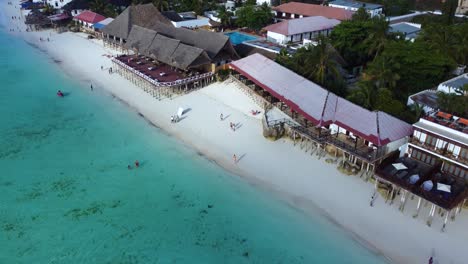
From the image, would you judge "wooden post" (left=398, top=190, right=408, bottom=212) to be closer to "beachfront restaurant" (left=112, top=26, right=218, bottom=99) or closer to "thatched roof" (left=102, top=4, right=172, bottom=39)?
"beachfront restaurant" (left=112, top=26, right=218, bottom=99)

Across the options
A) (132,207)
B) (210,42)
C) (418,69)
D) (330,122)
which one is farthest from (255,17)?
(132,207)

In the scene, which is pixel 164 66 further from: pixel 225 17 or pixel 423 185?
pixel 423 185

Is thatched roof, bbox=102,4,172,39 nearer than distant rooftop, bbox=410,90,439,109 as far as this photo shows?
No

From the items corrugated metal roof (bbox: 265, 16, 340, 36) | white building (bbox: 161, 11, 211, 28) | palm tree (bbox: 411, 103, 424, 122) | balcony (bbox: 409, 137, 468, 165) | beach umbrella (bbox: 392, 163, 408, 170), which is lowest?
beach umbrella (bbox: 392, 163, 408, 170)

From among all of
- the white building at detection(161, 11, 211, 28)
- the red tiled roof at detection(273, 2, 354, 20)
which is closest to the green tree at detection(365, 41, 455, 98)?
the red tiled roof at detection(273, 2, 354, 20)

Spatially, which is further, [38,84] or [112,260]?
[38,84]

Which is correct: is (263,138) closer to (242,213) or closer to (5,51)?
(242,213)

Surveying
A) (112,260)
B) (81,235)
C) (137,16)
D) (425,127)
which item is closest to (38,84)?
(137,16)
